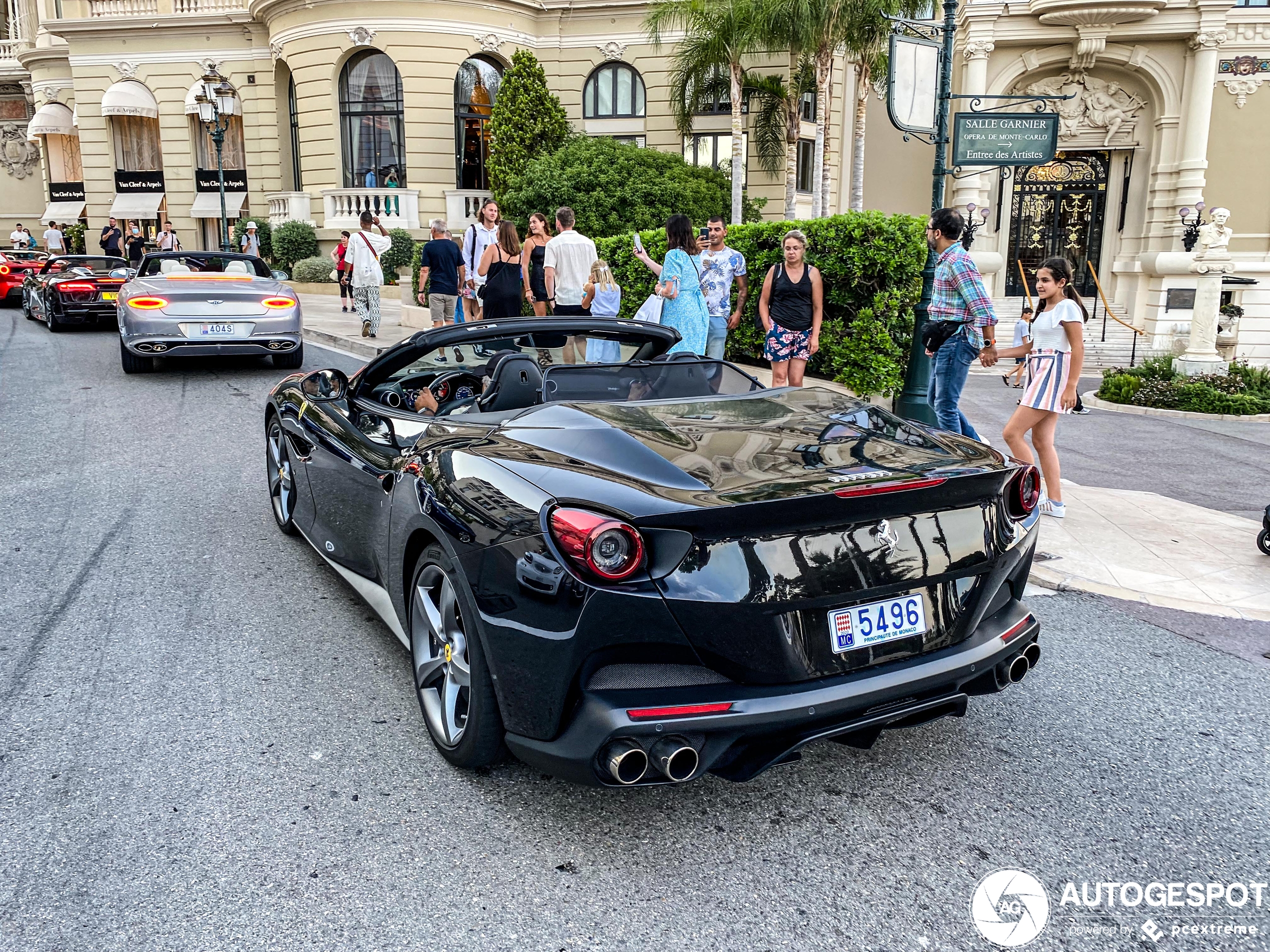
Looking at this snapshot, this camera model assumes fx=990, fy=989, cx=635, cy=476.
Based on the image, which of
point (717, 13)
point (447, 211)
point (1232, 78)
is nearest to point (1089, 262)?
point (1232, 78)

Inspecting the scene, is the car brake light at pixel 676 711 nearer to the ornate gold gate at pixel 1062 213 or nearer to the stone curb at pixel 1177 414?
the stone curb at pixel 1177 414

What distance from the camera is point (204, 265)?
12953 mm

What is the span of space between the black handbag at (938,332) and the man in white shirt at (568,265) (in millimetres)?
3905

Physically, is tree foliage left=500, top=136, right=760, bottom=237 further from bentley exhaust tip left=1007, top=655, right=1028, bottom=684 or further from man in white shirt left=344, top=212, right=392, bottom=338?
bentley exhaust tip left=1007, top=655, right=1028, bottom=684

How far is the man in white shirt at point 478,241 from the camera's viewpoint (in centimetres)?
1156

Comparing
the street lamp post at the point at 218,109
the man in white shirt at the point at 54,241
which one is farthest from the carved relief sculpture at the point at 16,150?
the street lamp post at the point at 218,109

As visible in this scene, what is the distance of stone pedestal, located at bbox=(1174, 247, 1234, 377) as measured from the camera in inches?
613

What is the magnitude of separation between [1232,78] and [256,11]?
27725 mm

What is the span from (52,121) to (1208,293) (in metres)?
41.0

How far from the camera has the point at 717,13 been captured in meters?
23.3

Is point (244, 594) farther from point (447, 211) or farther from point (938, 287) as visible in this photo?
point (447, 211)

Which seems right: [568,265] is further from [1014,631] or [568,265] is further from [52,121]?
[52,121]

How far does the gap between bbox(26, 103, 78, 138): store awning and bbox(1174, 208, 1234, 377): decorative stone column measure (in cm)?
3936

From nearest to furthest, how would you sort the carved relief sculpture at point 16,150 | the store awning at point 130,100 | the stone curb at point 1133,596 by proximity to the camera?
the stone curb at point 1133,596 < the store awning at point 130,100 < the carved relief sculpture at point 16,150
